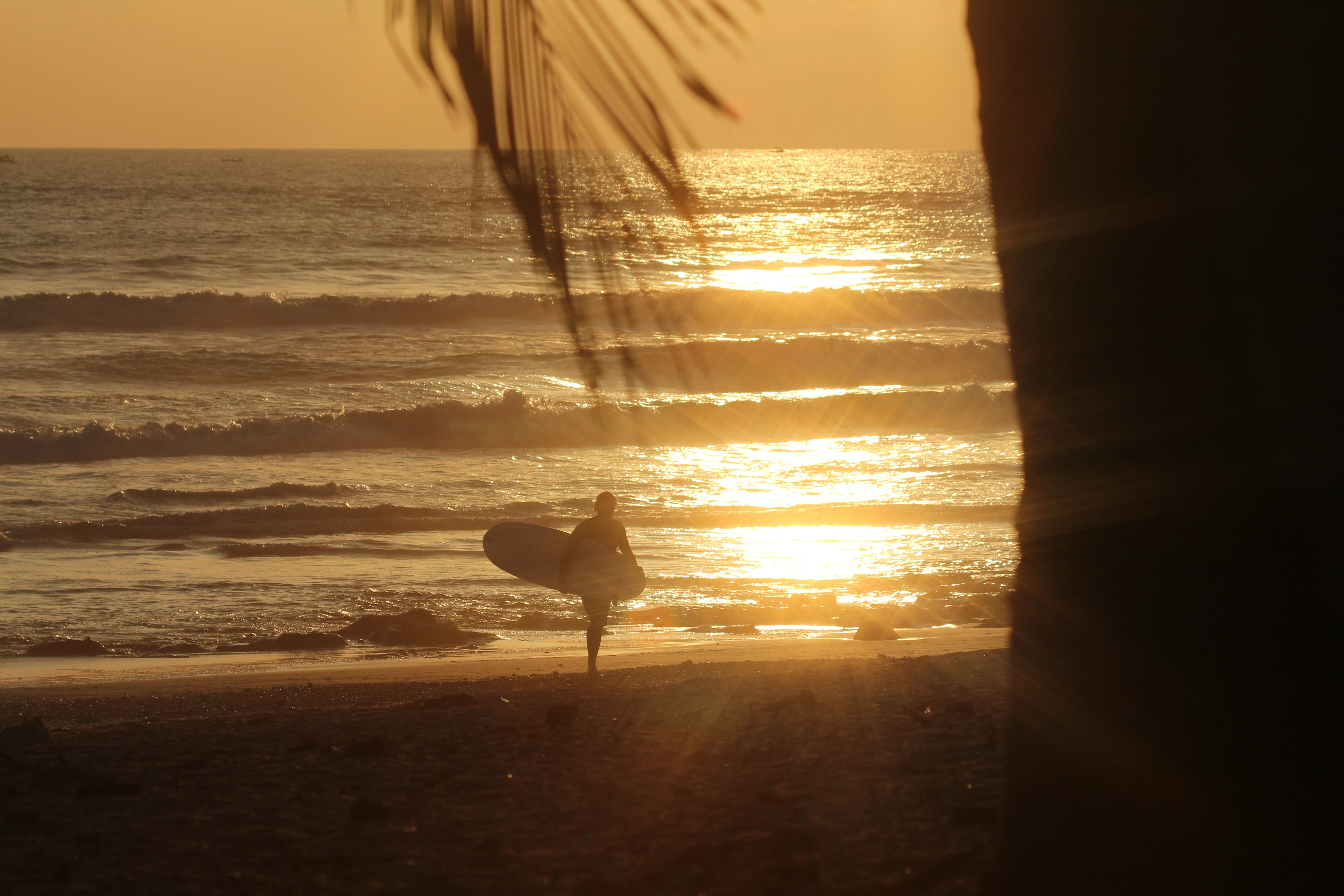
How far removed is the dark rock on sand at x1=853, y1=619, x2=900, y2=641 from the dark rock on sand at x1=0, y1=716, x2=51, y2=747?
6058mm

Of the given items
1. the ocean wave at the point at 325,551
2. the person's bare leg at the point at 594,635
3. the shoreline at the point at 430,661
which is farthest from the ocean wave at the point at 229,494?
the person's bare leg at the point at 594,635

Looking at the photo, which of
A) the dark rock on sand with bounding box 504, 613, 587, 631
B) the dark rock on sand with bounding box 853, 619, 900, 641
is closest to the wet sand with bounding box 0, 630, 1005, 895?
the dark rock on sand with bounding box 853, 619, 900, 641

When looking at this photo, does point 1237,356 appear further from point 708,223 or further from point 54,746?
point 54,746

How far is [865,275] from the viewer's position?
42594mm

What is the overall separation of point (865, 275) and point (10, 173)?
69.4 metres

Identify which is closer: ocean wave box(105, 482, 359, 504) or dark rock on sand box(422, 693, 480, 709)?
dark rock on sand box(422, 693, 480, 709)

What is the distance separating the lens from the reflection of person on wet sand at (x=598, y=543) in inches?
309

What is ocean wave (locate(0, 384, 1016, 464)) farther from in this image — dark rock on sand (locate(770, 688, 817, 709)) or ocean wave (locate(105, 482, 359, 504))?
dark rock on sand (locate(770, 688, 817, 709))

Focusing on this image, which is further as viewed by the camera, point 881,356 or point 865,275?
point 865,275

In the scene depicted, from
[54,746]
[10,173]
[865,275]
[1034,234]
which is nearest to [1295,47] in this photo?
[1034,234]

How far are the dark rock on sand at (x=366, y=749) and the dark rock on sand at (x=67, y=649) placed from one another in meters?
5.90

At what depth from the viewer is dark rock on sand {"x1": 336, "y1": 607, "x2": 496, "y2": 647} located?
9734mm

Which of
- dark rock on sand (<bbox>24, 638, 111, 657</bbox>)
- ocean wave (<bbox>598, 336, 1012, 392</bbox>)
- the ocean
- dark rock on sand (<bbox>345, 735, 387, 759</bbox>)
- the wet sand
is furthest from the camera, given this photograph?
ocean wave (<bbox>598, 336, 1012, 392</bbox>)

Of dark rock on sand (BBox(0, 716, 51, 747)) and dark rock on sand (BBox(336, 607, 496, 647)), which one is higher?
dark rock on sand (BBox(0, 716, 51, 747))
